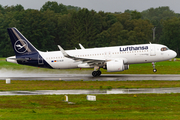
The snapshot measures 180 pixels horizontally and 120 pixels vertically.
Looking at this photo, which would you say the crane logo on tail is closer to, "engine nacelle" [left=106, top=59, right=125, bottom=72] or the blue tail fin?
the blue tail fin

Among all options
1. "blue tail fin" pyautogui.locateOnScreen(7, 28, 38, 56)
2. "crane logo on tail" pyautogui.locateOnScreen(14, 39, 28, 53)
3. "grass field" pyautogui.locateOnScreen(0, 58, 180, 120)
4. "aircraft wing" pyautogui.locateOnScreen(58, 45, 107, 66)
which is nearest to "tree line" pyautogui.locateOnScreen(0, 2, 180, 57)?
"blue tail fin" pyautogui.locateOnScreen(7, 28, 38, 56)

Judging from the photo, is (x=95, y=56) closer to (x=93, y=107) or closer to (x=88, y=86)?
(x=88, y=86)

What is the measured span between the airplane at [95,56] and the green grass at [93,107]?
48.3 ft

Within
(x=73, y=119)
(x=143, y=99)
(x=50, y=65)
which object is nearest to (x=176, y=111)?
(x=143, y=99)

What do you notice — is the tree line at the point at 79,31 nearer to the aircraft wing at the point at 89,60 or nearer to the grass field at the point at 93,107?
the aircraft wing at the point at 89,60

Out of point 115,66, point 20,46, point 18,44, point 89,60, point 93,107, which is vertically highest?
point 18,44

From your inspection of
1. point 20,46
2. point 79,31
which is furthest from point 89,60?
point 79,31

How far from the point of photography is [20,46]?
125 ft

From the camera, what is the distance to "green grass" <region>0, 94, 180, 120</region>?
15320 mm

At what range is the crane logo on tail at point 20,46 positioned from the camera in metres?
38.1

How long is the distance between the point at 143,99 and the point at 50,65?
20.4 meters

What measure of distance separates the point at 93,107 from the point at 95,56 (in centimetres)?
1975

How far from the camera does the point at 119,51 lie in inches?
1448

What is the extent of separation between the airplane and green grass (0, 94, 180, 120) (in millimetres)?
14731
